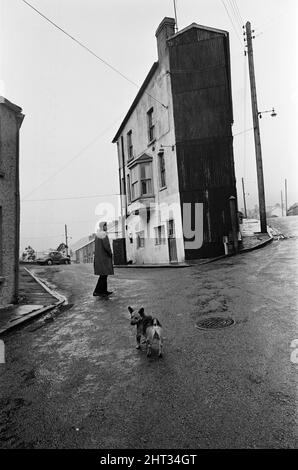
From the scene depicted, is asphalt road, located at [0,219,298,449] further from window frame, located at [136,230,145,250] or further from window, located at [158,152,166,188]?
A: window frame, located at [136,230,145,250]

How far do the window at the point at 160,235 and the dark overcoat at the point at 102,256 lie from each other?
1063 cm

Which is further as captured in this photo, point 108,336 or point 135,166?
point 135,166

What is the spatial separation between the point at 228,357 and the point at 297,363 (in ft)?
2.93

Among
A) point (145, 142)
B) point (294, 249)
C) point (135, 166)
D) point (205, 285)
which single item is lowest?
point (205, 285)

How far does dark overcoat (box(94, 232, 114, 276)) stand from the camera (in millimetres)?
9711

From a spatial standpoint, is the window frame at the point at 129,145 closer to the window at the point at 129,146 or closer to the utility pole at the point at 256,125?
the window at the point at 129,146

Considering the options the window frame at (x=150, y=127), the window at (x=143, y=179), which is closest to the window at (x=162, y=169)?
the window at (x=143, y=179)

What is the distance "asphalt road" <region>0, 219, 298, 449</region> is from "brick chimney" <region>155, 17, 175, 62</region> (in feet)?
52.7

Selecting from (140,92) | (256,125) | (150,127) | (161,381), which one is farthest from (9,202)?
(256,125)

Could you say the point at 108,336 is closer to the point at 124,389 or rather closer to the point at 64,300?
the point at 124,389

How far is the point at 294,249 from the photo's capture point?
1439 centimetres

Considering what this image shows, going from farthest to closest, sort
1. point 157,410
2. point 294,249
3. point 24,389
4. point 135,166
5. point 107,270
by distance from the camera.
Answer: point 135,166 < point 294,249 < point 107,270 < point 24,389 < point 157,410

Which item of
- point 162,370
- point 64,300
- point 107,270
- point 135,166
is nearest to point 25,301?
point 64,300

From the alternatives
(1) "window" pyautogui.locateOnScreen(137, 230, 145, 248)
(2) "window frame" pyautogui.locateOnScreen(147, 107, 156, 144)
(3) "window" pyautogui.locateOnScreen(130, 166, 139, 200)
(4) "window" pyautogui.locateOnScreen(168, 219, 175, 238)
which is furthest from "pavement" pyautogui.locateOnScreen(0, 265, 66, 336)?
(2) "window frame" pyautogui.locateOnScreen(147, 107, 156, 144)
